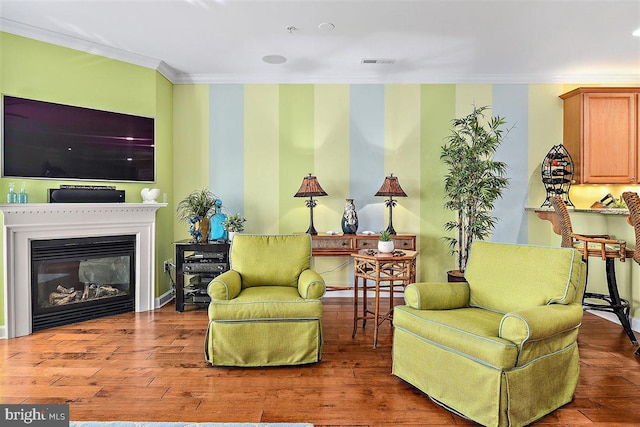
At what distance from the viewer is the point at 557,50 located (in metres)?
3.92

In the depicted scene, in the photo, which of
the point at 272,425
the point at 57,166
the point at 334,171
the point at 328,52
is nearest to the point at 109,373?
the point at 272,425

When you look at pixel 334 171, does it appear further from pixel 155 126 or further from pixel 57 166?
pixel 57 166

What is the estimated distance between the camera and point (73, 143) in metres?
3.72

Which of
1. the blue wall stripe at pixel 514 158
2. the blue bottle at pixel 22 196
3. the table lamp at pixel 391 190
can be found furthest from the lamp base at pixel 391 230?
the blue bottle at pixel 22 196

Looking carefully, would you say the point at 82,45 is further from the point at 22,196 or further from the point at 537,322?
the point at 537,322

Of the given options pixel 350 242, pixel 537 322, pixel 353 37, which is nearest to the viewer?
pixel 537 322

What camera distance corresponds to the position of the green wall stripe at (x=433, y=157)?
471 cm

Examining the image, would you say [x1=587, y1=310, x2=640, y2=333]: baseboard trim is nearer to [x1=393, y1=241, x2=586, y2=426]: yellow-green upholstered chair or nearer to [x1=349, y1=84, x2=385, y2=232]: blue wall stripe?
[x1=393, y1=241, x2=586, y2=426]: yellow-green upholstered chair

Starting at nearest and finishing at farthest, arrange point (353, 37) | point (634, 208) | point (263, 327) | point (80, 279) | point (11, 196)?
→ point (263, 327)
point (634, 208)
point (11, 196)
point (353, 37)
point (80, 279)

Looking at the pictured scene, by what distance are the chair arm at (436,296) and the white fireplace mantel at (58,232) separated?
287 cm

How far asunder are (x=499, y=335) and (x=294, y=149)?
132 inches

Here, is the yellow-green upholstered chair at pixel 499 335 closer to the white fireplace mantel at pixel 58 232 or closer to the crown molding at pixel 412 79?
the crown molding at pixel 412 79

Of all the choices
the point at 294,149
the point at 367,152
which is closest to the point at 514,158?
the point at 367,152

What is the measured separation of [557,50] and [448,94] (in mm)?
1182
